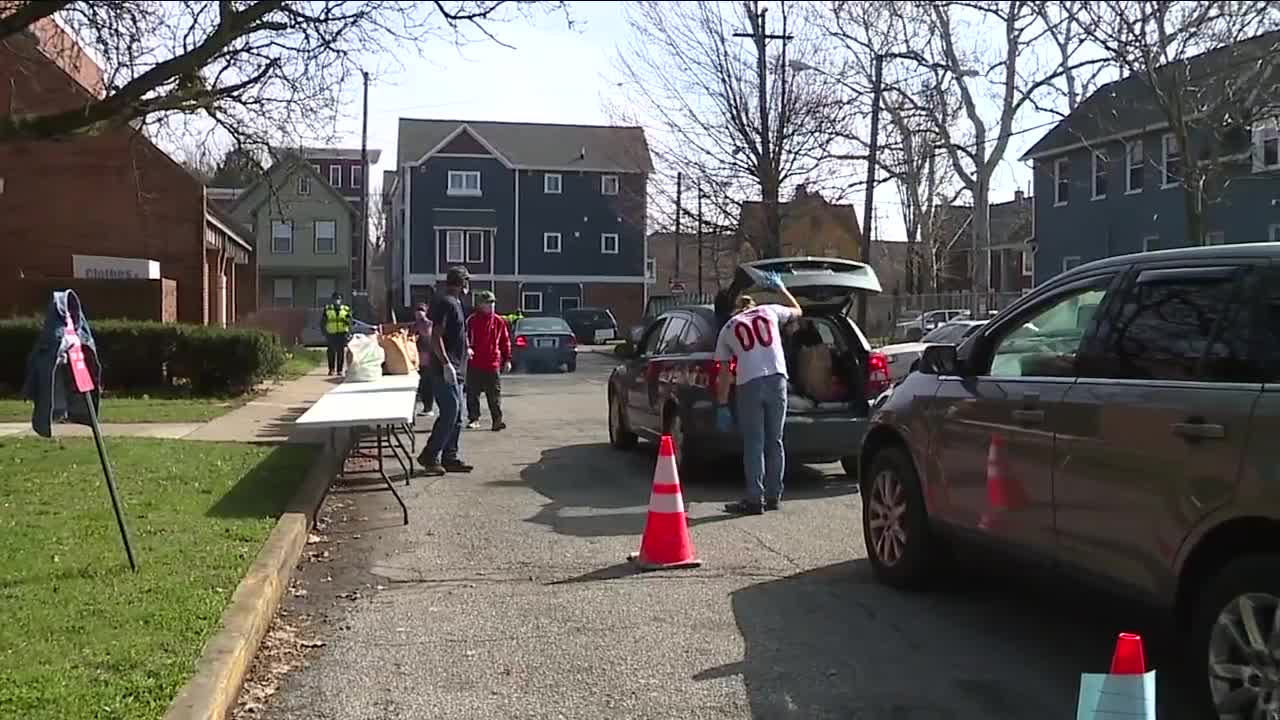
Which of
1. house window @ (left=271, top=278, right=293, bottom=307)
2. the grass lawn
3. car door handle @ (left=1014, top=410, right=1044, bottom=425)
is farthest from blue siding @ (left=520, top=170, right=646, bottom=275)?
car door handle @ (left=1014, top=410, right=1044, bottom=425)

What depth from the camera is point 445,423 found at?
1233 centimetres

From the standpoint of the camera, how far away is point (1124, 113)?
3506cm

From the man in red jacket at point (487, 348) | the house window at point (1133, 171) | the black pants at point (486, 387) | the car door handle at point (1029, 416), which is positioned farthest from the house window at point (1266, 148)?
the car door handle at point (1029, 416)

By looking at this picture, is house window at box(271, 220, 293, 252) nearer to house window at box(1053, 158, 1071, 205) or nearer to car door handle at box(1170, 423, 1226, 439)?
house window at box(1053, 158, 1071, 205)

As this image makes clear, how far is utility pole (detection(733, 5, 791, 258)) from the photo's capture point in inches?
1253

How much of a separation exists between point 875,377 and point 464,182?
55.8m

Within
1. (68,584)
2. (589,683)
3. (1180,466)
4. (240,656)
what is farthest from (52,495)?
(1180,466)

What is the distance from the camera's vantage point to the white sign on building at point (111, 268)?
28.4 metres

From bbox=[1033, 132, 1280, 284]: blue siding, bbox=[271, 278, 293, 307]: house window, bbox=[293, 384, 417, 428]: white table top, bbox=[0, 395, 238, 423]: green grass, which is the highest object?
bbox=[1033, 132, 1280, 284]: blue siding

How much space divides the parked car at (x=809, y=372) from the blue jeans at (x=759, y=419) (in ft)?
3.48

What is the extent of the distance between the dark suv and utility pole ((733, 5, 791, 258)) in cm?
2556

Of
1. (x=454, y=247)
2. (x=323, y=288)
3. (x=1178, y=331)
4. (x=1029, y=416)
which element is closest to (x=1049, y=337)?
(x=1029, y=416)

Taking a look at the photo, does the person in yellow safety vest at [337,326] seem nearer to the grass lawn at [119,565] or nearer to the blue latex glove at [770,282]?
the grass lawn at [119,565]

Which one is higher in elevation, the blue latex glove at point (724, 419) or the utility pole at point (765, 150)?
the utility pole at point (765, 150)
